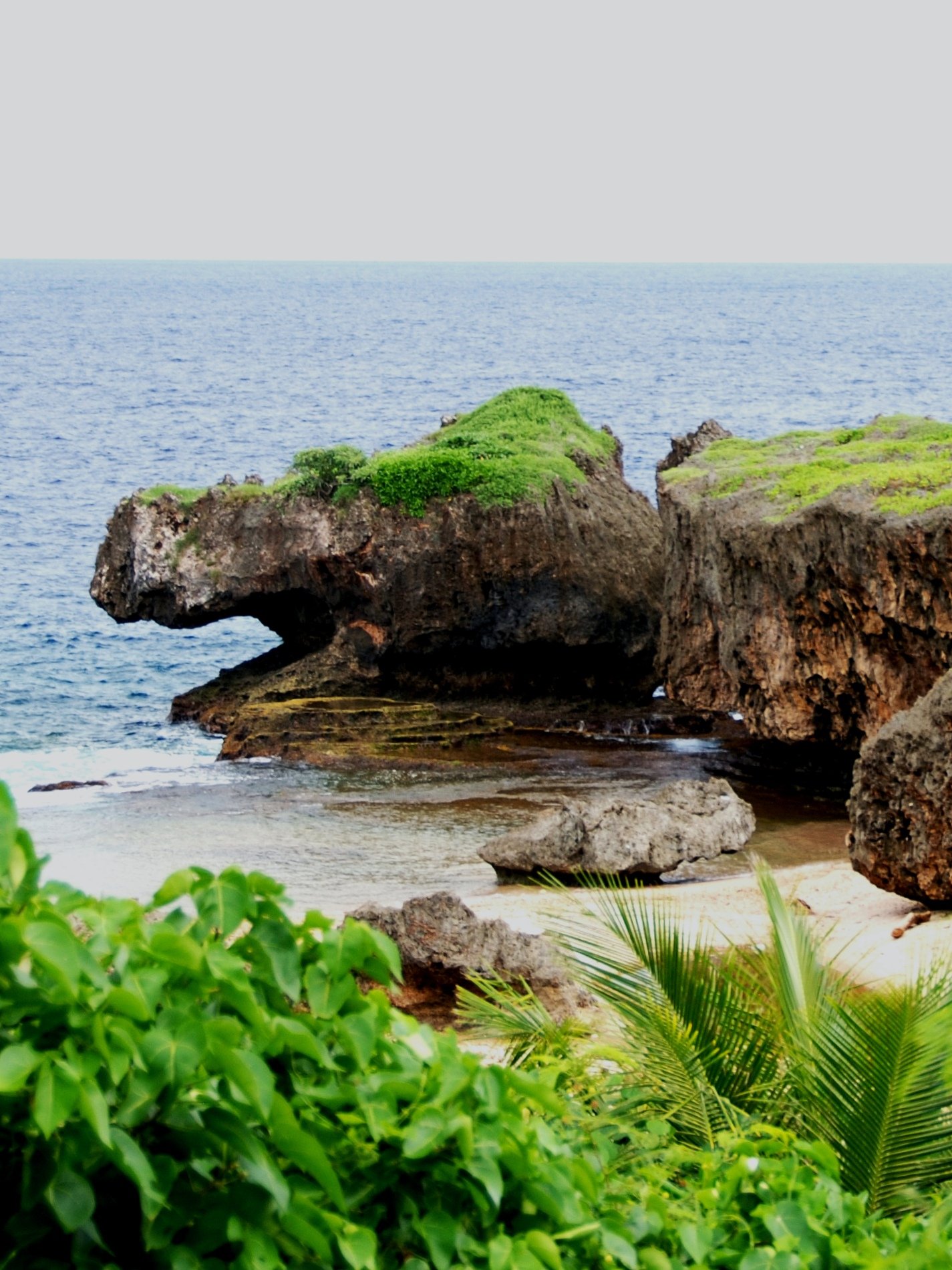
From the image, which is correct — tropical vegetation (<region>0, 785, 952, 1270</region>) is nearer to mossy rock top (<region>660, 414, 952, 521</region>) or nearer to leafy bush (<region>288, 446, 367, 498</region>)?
mossy rock top (<region>660, 414, 952, 521</region>)

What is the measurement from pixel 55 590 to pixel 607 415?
4076 cm

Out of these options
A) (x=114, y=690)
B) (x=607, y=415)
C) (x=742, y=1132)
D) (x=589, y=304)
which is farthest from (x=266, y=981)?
(x=589, y=304)

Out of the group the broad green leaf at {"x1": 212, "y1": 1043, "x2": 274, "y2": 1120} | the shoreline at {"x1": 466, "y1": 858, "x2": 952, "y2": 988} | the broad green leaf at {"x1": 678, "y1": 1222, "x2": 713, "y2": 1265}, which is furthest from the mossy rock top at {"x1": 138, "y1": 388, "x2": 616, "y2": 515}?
the broad green leaf at {"x1": 212, "y1": 1043, "x2": 274, "y2": 1120}

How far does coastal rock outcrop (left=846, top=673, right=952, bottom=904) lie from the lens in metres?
13.4

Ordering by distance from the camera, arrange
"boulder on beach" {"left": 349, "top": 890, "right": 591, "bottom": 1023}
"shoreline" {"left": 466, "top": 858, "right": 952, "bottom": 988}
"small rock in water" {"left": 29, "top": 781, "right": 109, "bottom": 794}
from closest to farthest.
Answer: "boulder on beach" {"left": 349, "top": 890, "right": 591, "bottom": 1023}, "shoreline" {"left": 466, "top": 858, "right": 952, "bottom": 988}, "small rock in water" {"left": 29, "top": 781, "right": 109, "bottom": 794}

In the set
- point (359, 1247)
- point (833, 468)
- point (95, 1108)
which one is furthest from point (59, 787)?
point (95, 1108)

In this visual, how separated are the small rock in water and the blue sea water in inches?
27.2

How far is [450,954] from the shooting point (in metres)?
11.9

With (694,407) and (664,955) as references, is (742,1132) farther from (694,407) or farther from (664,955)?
(694,407)

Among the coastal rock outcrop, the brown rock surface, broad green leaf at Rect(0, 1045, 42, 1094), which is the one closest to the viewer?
broad green leaf at Rect(0, 1045, 42, 1094)

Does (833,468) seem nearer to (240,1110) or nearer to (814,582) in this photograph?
(814,582)

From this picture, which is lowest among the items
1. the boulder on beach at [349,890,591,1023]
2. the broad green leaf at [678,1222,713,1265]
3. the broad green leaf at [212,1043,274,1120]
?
the boulder on beach at [349,890,591,1023]

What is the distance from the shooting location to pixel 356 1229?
11.3ft

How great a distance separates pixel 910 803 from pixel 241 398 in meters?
81.9
